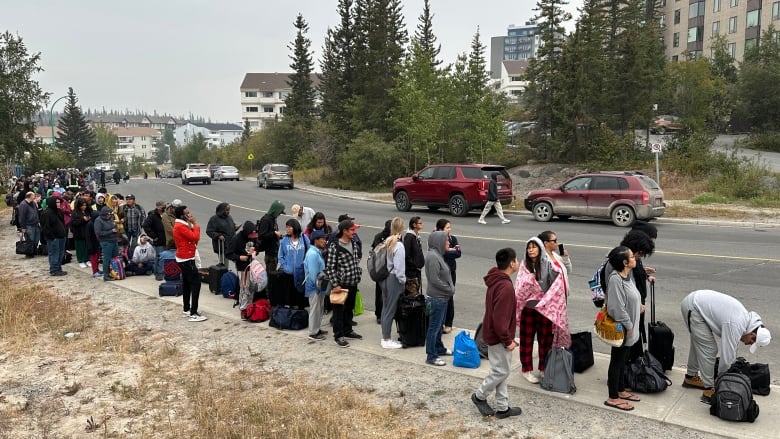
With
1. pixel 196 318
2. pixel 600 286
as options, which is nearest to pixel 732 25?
pixel 600 286

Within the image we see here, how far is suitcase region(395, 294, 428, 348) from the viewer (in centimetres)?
709

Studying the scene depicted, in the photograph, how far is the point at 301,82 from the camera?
6538 centimetres

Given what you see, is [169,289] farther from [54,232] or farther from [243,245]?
[54,232]

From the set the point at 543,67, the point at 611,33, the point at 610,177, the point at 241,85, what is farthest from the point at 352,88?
the point at 241,85

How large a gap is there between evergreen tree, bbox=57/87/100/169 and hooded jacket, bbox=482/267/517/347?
103518mm

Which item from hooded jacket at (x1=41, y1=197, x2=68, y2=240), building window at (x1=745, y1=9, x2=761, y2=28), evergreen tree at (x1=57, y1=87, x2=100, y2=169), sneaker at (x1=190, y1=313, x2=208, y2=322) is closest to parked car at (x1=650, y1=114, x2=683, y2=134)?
building window at (x1=745, y1=9, x2=761, y2=28)

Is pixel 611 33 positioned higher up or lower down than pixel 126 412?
higher up

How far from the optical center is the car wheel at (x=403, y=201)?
23.9 meters

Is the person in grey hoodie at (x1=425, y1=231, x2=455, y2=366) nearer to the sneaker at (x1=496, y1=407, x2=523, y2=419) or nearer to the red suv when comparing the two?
the sneaker at (x1=496, y1=407, x2=523, y2=419)

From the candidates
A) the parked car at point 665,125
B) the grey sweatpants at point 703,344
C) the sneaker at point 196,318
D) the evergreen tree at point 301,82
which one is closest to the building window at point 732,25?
the parked car at point 665,125

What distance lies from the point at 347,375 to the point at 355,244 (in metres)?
1.84

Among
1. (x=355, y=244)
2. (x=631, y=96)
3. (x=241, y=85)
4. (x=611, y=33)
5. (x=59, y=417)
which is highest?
(x=241, y=85)

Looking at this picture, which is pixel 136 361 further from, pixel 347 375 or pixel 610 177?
pixel 610 177

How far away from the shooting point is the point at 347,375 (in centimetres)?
639
